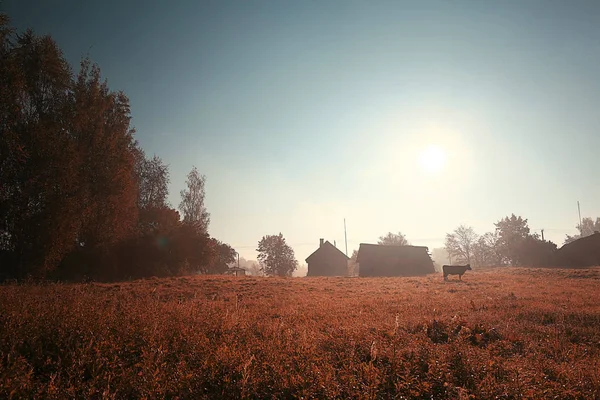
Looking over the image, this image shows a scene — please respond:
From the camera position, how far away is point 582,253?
49594mm

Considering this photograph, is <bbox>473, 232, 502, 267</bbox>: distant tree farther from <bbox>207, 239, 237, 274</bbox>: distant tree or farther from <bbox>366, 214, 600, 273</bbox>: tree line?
<bbox>207, 239, 237, 274</bbox>: distant tree

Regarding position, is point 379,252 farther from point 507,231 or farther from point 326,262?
point 507,231

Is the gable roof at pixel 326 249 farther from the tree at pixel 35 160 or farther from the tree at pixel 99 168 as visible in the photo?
the tree at pixel 35 160

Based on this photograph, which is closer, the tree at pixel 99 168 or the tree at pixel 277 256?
the tree at pixel 99 168

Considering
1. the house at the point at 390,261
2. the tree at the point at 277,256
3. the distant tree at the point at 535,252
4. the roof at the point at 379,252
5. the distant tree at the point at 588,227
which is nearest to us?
the house at the point at 390,261

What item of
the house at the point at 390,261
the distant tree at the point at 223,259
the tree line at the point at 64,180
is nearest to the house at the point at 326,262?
the house at the point at 390,261

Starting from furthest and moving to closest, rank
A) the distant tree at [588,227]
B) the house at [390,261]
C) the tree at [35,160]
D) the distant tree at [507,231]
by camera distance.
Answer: the distant tree at [588,227] < the distant tree at [507,231] < the house at [390,261] < the tree at [35,160]

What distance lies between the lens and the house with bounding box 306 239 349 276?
188 ft

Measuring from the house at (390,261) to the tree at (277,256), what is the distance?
23016 millimetres

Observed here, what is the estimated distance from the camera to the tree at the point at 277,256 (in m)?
69.0

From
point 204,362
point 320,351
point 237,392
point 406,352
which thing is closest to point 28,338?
point 204,362

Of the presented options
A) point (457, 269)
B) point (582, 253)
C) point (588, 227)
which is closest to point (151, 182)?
point (457, 269)

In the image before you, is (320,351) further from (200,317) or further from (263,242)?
(263,242)

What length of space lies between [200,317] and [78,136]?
1913cm
